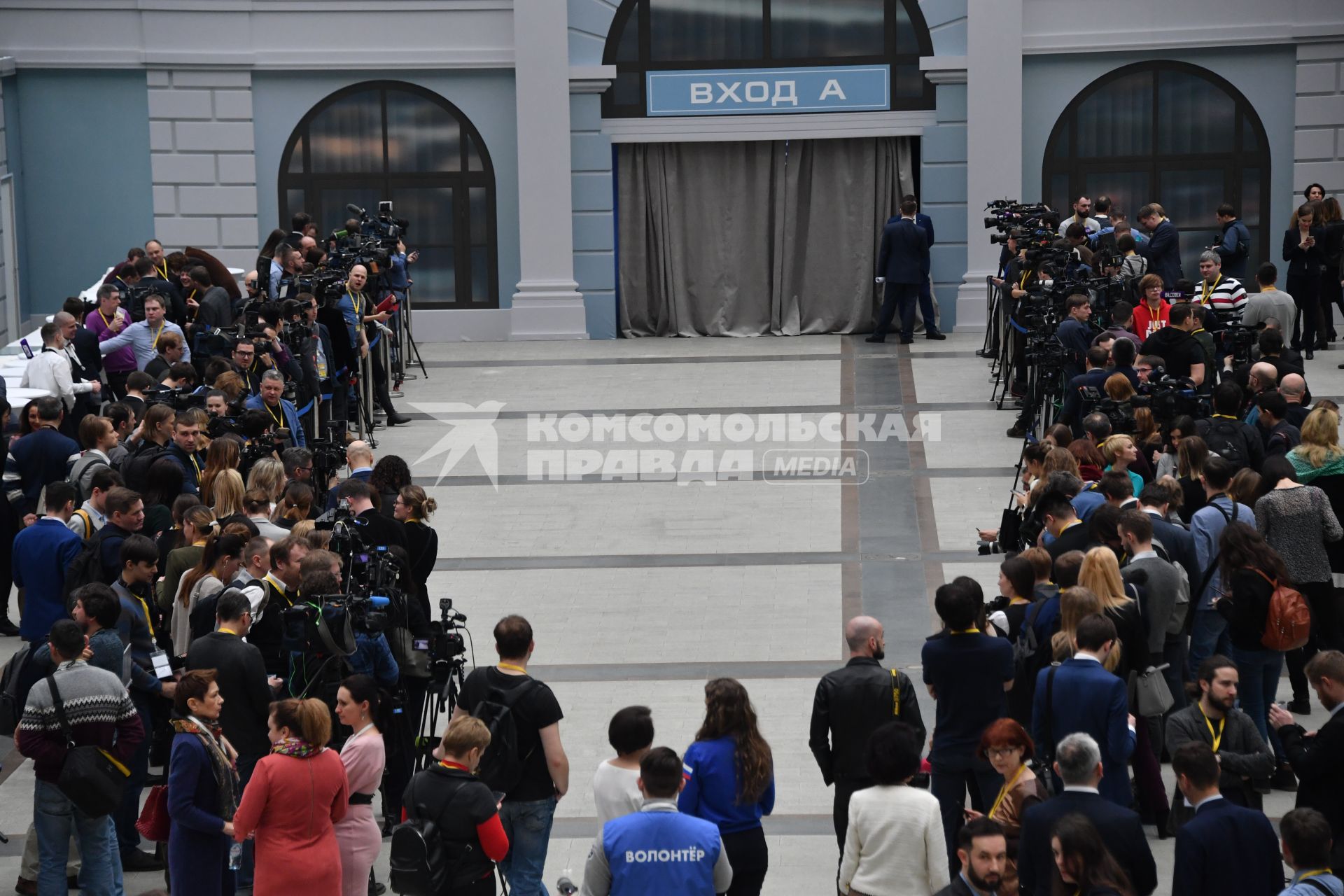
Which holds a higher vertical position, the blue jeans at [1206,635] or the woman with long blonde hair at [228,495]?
the woman with long blonde hair at [228,495]

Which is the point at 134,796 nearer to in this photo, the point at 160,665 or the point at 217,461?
the point at 160,665

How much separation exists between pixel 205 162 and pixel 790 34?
800 centimetres

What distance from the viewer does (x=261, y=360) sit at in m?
13.5

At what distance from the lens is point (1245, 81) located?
2320 centimetres

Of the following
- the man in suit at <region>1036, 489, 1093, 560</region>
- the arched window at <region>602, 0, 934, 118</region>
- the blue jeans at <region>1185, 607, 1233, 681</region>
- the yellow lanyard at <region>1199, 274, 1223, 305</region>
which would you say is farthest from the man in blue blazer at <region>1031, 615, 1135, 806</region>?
the arched window at <region>602, 0, 934, 118</region>

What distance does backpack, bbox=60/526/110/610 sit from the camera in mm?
9570

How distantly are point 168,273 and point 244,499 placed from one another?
7797 mm

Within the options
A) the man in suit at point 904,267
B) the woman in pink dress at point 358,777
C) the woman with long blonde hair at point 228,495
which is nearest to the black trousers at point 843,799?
the woman in pink dress at point 358,777

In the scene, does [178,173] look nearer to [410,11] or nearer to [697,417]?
[410,11]

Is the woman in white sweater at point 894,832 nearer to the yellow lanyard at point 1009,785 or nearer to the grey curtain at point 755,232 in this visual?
the yellow lanyard at point 1009,785

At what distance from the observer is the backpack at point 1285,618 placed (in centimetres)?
912

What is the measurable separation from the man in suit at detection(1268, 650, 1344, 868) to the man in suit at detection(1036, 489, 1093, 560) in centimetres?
200

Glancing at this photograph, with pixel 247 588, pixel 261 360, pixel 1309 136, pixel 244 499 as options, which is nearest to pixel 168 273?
pixel 261 360

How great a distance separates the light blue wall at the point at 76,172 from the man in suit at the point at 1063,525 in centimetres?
1720
